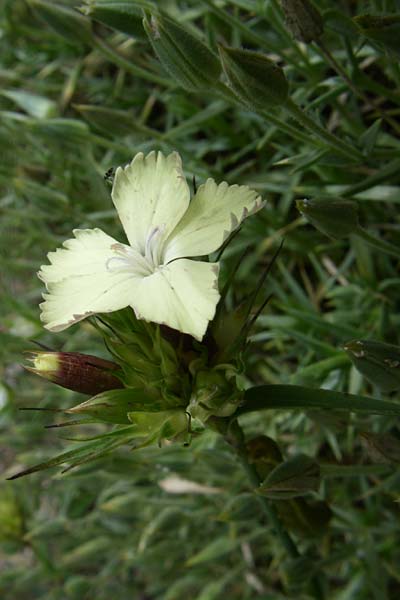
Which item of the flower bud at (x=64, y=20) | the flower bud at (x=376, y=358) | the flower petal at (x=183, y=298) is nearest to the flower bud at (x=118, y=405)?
the flower petal at (x=183, y=298)

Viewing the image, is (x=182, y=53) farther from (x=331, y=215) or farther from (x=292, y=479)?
(x=292, y=479)

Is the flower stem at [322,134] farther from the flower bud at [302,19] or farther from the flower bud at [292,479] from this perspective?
the flower bud at [292,479]

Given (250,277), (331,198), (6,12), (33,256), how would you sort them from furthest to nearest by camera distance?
(33,256), (6,12), (250,277), (331,198)

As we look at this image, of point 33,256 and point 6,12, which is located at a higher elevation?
point 6,12

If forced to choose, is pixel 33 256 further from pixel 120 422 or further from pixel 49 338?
pixel 120 422

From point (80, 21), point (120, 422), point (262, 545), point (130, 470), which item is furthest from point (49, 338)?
point (120, 422)

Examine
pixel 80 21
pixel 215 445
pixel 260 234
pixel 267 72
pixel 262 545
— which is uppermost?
pixel 267 72

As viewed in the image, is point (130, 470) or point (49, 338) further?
point (49, 338)
